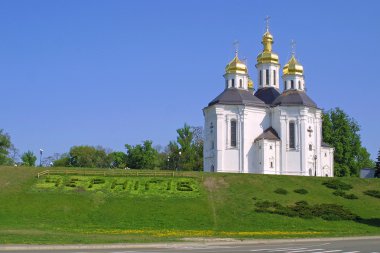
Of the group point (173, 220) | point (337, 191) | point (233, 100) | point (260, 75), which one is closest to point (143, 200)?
point (173, 220)

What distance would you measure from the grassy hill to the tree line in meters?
32.4

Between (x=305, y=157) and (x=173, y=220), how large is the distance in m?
32.9

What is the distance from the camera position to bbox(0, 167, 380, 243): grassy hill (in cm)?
3562

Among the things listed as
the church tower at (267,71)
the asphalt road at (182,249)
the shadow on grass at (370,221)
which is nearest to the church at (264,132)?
the church tower at (267,71)

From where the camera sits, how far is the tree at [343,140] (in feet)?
282

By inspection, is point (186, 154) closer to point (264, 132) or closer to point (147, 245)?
point (264, 132)

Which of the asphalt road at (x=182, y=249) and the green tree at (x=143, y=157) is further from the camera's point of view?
the green tree at (x=143, y=157)

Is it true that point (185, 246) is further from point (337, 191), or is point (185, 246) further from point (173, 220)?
point (337, 191)

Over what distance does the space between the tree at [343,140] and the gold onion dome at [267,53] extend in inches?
644

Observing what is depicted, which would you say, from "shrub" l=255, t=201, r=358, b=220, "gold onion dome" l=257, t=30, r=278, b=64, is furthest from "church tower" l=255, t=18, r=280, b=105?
"shrub" l=255, t=201, r=358, b=220

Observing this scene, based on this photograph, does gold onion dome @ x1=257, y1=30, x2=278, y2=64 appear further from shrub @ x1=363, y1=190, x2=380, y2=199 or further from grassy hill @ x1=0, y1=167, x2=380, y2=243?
shrub @ x1=363, y1=190, x2=380, y2=199

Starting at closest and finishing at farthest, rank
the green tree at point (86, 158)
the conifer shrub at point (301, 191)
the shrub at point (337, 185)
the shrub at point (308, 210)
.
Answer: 1. the shrub at point (308, 210)
2. the conifer shrub at point (301, 191)
3. the shrub at point (337, 185)
4. the green tree at point (86, 158)

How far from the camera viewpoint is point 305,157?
67875 millimetres

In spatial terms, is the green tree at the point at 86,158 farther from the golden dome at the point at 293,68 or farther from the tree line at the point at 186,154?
the golden dome at the point at 293,68
